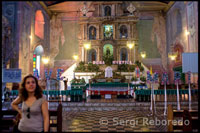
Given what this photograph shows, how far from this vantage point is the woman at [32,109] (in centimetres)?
226

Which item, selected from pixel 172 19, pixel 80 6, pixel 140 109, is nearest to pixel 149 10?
pixel 172 19

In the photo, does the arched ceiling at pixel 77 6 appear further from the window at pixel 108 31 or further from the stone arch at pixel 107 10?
the window at pixel 108 31

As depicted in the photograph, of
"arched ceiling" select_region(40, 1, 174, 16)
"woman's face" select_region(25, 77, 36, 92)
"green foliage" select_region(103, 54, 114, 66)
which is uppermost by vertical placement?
"arched ceiling" select_region(40, 1, 174, 16)

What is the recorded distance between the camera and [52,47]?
54.2 ft

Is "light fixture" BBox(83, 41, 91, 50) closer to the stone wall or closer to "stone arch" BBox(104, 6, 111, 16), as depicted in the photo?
"stone arch" BBox(104, 6, 111, 16)

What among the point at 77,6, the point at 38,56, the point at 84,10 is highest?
the point at 77,6

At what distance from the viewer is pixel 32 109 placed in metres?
2.26

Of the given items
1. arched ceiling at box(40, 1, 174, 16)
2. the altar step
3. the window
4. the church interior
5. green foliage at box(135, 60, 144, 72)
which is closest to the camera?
the altar step

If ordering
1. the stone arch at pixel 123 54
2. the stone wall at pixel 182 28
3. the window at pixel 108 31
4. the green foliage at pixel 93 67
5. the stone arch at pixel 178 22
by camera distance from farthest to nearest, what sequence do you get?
the window at pixel 108 31, the stone arch at pixel 123 54, the green foliage at pixel 93 67, the stone arch at pixel 178 22, the stone wall at pixel 182 28

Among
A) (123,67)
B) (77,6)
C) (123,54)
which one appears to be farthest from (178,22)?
(77,6)

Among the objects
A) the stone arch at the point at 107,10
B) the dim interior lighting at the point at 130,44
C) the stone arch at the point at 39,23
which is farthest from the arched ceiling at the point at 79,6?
the dim interior lighting at the point at 130,44


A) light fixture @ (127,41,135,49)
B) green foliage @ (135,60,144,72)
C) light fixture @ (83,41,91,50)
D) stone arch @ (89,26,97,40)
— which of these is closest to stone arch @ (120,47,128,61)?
light fixture @ (127,41,135,49)

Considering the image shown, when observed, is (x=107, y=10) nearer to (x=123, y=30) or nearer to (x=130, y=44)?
(x=123, y=30)

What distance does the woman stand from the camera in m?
2.26
